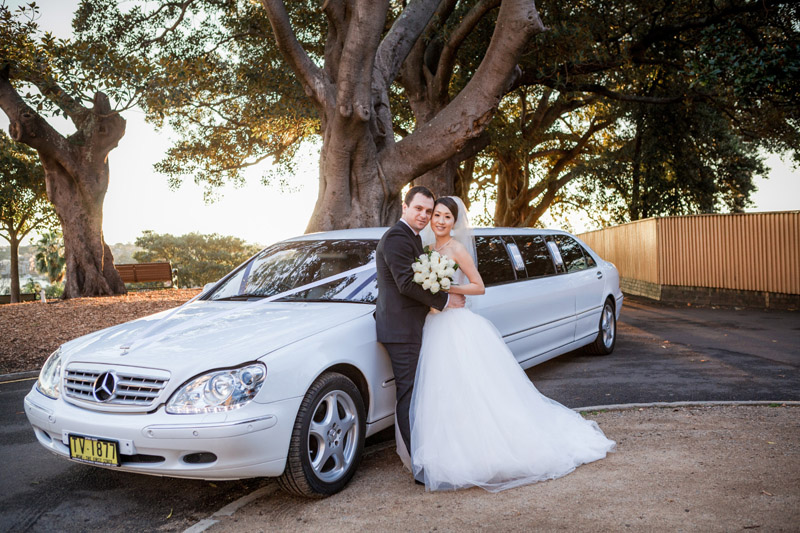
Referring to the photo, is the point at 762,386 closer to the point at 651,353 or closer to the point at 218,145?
the point at 651,353

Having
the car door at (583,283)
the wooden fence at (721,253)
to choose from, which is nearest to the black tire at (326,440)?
the car door at (583,283)

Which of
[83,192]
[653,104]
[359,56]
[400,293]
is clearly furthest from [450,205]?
[653,104]

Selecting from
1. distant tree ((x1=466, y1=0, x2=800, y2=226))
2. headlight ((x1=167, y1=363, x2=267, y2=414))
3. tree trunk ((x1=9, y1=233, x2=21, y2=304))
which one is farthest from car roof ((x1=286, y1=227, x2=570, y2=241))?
tree trunk ((x1=9, y1=233, x2=21, y2=304))

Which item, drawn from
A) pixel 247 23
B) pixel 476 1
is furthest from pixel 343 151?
pixel 247 23

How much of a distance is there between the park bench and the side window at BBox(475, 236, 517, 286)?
20.1 m

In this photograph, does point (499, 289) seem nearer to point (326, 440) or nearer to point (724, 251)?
point (326, 440)

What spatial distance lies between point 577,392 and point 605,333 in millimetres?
2296

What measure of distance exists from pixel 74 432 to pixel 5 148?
2637 cm

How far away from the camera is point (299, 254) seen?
224 inches

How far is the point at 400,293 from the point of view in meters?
4.46

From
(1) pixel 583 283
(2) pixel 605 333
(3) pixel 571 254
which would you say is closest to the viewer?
(1) pixel 583 283

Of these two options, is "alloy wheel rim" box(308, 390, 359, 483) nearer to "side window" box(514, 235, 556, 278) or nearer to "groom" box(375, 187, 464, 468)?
"groom" box(375, 187, 464, 468)

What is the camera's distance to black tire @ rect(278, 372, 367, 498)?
3.92m

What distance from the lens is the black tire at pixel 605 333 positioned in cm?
870
